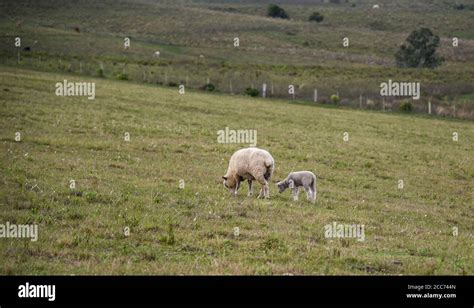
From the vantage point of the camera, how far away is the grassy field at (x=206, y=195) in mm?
12125

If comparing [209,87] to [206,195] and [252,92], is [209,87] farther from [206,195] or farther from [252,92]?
[206,195]

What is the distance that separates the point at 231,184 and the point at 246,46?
87908mm

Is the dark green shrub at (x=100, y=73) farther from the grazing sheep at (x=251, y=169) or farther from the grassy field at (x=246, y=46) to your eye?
the grazing sheep at (x=251, y=169)

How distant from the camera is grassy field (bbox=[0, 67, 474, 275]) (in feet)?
39.8

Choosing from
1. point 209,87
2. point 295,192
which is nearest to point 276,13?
point 209,87

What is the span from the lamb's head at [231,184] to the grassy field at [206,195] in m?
0.22

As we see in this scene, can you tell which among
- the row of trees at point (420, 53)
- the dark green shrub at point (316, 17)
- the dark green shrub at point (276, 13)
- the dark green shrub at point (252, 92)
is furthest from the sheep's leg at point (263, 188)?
the dark green shrub at point (276, 13)

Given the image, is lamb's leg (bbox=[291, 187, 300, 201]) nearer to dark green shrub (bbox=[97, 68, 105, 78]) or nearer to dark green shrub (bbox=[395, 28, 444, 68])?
dark green shrub (bbox=[97, 68, 105, 78])

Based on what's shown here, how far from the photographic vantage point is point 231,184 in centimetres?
1964

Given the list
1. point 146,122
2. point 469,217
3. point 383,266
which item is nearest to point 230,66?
point 146,122

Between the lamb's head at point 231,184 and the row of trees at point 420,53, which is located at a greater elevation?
the row of trees at point 420,53

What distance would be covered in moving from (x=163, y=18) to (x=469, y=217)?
376ft

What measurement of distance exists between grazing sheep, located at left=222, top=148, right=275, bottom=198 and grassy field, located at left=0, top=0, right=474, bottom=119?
37788 mm

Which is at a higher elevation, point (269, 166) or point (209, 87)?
point (209, 87)
